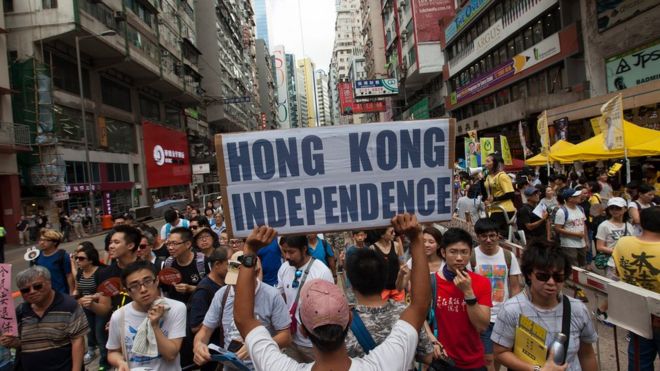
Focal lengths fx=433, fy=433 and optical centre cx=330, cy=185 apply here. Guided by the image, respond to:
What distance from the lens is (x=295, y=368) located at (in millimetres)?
1975

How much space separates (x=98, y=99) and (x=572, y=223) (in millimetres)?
29661

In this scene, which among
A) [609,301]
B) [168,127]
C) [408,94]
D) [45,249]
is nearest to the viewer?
[609,301]

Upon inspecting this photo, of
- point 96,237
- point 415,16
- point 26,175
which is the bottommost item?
point 96,237

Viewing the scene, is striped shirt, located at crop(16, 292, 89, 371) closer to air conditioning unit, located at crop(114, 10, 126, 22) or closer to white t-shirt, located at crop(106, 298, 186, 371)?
white t-shirt, located at crop(106, 298, 186, 371)

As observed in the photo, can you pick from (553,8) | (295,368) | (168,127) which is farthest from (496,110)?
(295,368)

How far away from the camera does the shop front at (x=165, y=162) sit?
35.7 meters

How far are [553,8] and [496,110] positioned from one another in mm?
8573

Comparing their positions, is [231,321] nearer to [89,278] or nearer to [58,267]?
[89,278]

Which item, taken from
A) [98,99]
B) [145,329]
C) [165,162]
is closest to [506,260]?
[145,329]

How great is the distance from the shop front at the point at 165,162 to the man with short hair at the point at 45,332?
33.9 m

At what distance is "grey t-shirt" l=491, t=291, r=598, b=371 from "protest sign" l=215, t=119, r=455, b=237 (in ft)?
2.37

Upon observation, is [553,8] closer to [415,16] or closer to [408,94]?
[415,16]

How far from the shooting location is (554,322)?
263cm

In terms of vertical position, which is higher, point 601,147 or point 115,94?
point 115,94
